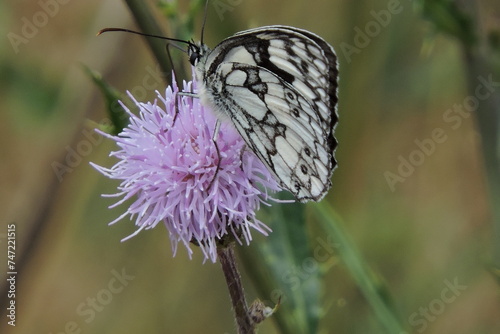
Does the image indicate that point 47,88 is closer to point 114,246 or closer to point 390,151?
point 114,246

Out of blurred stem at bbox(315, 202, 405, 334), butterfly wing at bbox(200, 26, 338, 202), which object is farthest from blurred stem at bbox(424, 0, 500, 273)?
butterfly wing at bbox(200, 26, 338, 202)

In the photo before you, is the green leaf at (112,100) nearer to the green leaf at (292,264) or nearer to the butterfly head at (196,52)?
the butterfly head at (196,52)

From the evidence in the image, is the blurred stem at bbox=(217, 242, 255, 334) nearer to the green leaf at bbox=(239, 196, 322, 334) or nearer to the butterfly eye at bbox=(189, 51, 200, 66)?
the green leaf at bbox=(239, 196, 322, 334)

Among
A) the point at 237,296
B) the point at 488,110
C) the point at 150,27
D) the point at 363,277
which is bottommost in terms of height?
the point at 363,277

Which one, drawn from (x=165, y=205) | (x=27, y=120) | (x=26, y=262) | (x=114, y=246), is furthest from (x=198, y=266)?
(x=165, y=205)

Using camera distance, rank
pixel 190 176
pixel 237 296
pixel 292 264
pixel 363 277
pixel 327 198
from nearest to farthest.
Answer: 1. pixel 237 296
2. pixel 190 176
3. pixel 363 277
4. pixel 292 264
5. pixel 327 198

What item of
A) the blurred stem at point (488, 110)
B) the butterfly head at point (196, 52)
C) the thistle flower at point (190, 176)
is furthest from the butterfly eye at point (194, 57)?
the blurred stem at point (488, 110)

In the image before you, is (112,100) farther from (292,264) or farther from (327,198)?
(327,198)

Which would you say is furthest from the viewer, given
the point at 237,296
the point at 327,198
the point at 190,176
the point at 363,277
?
the point at 327,198

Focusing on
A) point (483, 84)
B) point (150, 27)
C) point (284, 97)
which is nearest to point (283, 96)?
point (284, 97)
